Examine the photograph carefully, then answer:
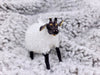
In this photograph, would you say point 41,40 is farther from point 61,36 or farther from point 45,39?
point 61,36

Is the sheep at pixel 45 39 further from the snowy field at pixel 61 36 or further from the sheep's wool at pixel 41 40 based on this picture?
the snowy field at pixel 61 36

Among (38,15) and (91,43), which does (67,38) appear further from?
(38,15)

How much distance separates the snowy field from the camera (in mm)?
1470

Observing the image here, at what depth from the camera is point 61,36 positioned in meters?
2.03

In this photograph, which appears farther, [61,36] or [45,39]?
[61,36]

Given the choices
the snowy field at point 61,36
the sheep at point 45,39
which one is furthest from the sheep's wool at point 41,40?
the snowy field at point 61,36

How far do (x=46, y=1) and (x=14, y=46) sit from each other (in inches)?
58.1

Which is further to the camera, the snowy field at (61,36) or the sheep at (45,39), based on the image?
the snowy field at (61,36)

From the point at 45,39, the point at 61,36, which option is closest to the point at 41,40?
the point at 45,39

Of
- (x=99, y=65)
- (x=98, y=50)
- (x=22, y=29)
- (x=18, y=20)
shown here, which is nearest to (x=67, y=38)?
(x=98, y=50)

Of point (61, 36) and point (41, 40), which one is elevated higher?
point (41, 40)

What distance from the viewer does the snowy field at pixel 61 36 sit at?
4.82 feet

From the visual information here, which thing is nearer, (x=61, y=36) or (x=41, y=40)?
(x=41, y=40)

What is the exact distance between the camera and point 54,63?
1612 mm
